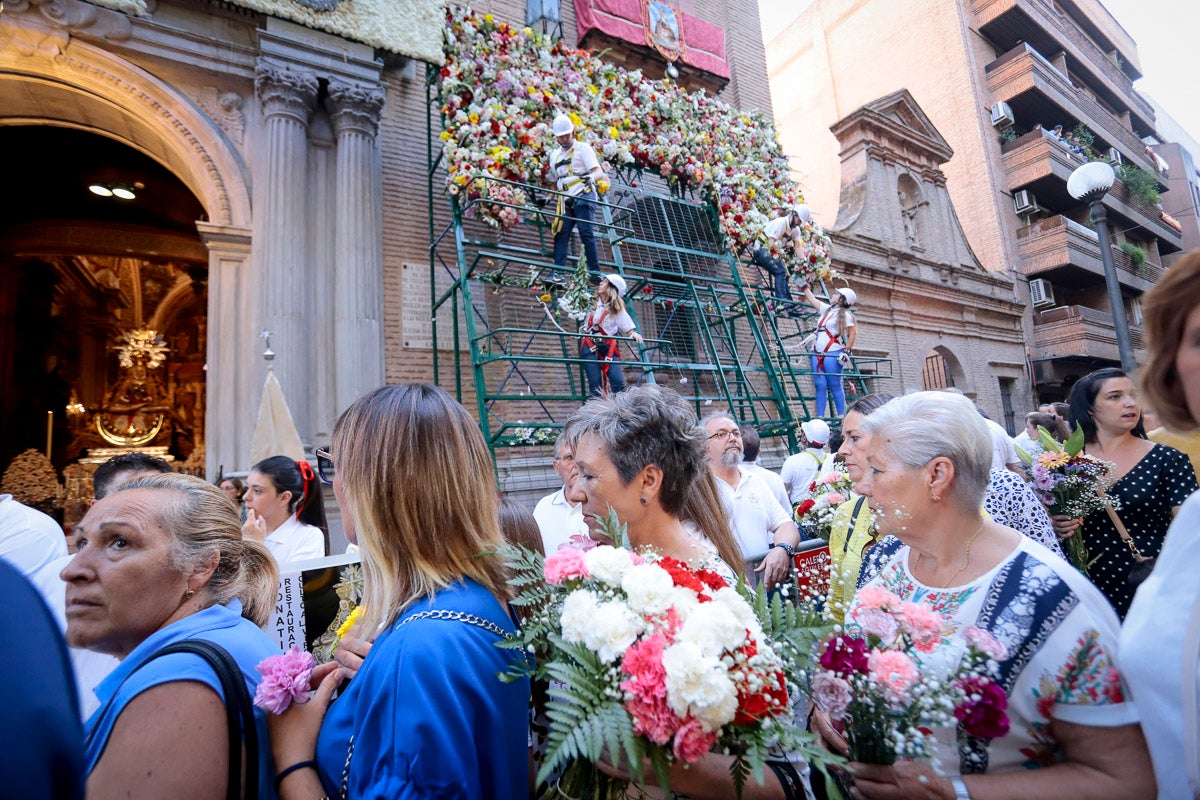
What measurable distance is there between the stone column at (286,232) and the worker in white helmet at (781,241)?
24.5 feet

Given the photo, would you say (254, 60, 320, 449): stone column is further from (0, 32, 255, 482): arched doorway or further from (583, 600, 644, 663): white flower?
(583, 600, 644, 663): white flower

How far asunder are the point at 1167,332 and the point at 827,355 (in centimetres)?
924

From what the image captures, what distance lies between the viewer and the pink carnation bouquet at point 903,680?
4.23 ft

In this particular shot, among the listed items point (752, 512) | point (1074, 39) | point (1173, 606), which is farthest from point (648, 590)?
point (1074, 39)

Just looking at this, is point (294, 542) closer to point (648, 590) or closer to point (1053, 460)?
point (648, 590)

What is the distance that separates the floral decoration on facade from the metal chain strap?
712cm

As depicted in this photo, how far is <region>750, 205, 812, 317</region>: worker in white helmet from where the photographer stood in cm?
1097

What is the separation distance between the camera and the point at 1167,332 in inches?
56.9

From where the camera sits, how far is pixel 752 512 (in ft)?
14.1

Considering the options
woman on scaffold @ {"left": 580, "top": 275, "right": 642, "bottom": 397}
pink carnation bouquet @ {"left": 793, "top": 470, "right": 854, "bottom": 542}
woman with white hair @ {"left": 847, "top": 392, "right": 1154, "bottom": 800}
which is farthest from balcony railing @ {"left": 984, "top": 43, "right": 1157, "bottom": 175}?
woman with white hair @ {"left": 847, "top": 392, "right": 1154, "bottom": 800}

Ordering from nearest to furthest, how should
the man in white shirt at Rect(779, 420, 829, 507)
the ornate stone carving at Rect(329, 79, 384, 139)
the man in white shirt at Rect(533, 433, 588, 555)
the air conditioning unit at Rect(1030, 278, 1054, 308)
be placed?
the man in white shirt at Rect(533, 433, 588, 555) → the man in white shirt at Rect(779, 420, 829, 507) → the ornate stone carving at Rect(329, 79, 384, 139) → the air conditioning unit at Rect(1030, 278, 1054, 308)

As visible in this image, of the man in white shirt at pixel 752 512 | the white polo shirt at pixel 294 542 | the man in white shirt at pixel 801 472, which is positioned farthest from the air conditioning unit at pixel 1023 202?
the white polo shirt at pixel 294 542

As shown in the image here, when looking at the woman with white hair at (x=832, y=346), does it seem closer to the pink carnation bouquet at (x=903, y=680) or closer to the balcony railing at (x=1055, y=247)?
the pink carnation bouquet at (x=903, y=680)

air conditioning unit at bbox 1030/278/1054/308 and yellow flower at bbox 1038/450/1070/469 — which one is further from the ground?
air conditioning unit at bbox 1030/278/1054/308
